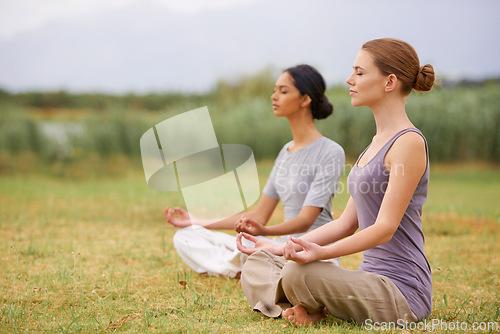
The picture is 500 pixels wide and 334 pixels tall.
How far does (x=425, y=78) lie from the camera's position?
286 centimetres

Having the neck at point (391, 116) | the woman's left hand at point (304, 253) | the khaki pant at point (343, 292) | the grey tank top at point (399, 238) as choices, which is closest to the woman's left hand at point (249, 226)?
the khaki pant at point (343, 292)

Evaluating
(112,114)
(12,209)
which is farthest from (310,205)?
(112,114)

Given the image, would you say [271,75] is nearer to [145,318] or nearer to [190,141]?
[190,141]

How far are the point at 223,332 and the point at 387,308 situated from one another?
2.96 ft

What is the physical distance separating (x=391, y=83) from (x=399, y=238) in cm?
83

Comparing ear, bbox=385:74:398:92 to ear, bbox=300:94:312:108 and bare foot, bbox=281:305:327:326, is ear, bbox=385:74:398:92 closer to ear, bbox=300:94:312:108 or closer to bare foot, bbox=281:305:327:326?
bare foot, bbox=281:305:327:326

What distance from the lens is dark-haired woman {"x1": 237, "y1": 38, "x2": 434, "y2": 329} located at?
271 cm

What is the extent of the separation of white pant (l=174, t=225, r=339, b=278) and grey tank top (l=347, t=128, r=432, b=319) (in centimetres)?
151

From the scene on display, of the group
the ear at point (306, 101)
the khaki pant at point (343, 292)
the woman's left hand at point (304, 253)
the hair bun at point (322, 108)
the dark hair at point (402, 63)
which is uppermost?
the dark hair at point (402, 63)

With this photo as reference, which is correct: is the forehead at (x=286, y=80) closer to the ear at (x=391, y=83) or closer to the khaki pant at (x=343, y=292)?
the ear at (x=391, y=83)

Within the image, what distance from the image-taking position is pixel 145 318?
327 cm

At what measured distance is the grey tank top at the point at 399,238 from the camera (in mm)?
2854

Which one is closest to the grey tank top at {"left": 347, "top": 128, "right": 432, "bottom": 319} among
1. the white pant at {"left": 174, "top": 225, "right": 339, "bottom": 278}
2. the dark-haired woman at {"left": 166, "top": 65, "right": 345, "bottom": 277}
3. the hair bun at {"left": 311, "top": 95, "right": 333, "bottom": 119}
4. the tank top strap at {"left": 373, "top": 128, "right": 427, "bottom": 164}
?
the tank top strap at {"left": 373, "top": 128, "right": 427, "bottom": 164}

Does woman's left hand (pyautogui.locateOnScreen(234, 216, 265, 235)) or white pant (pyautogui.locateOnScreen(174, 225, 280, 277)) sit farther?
white pant (pyautogui.locateOnScreen(174, 225, 280, 277))
